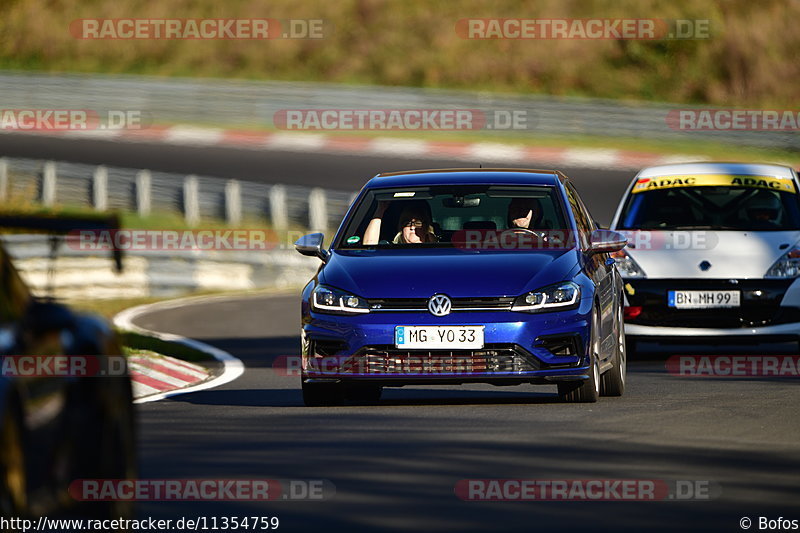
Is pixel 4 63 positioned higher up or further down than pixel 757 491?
higher up

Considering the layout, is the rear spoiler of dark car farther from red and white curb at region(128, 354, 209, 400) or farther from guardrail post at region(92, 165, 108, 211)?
guardrail post at region(92, 165, 108, 211)

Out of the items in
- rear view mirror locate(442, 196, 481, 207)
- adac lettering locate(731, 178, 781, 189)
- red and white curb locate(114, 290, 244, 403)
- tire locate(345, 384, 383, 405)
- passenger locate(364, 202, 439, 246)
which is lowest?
red and white curb locate(114, 290, 244, 403)

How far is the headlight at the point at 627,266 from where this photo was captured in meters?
14.5

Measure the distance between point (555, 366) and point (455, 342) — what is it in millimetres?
648

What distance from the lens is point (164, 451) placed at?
8.64 m

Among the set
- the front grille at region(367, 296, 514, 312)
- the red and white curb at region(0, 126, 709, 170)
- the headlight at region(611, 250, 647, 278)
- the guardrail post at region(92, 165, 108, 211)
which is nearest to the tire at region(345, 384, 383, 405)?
the front grille at region(367, 296, 514, 312)

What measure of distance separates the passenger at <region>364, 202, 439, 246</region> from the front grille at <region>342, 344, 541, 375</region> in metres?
1.28

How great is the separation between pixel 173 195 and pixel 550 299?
19.7 m

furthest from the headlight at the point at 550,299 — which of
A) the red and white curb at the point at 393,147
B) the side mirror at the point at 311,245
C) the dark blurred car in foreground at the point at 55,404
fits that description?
the red and white curb at the point at 393,147

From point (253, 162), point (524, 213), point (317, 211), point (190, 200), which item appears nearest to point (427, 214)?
point (524, 213)

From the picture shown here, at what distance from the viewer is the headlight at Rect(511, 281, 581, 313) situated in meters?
10.4

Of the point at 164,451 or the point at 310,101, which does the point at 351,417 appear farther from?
the point at 310,101

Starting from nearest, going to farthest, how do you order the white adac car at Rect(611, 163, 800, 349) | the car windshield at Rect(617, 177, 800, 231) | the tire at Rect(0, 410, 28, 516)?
the tire at Rect(0, 410, 28, 516) < the white adac car at Rect(611, 163, 800, 349) < the car windshield at Rect(617, 177, 800, 231)

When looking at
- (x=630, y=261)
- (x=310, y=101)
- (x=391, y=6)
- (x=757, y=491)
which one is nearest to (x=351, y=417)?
(x=757, y=491)
